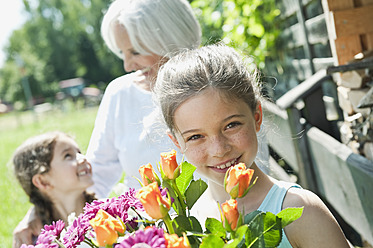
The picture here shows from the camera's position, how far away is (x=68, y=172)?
2.66 metres

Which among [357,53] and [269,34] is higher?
[357,53]

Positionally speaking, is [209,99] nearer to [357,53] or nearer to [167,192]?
[167,192]

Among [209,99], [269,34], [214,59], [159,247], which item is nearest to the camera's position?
[159,247]

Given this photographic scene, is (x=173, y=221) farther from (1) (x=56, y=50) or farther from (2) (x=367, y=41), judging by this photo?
(1) (x=56, y=50)

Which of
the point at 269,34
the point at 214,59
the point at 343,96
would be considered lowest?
the point at 269,34

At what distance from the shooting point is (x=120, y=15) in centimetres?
242

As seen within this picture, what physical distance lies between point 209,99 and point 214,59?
0.57 feet

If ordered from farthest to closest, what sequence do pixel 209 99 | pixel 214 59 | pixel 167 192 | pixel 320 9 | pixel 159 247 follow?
pixel 320 9 < pixel 214 59 < pixel 209 99 < pixel 167 192 < pixel 159 247

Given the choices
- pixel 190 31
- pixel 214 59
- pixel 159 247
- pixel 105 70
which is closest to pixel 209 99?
pixel 214 59

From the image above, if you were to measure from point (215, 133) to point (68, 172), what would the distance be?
4.74 feet

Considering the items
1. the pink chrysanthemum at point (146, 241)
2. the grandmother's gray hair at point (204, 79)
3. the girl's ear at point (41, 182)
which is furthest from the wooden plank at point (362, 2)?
the pink chrysanthemum at point (146, 241)

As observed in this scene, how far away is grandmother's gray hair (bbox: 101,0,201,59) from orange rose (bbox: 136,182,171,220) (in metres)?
1.46

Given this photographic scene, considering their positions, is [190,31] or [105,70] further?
[105,70]

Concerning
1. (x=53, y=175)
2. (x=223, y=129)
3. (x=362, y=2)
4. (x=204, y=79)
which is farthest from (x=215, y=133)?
(x=362, y=2)
